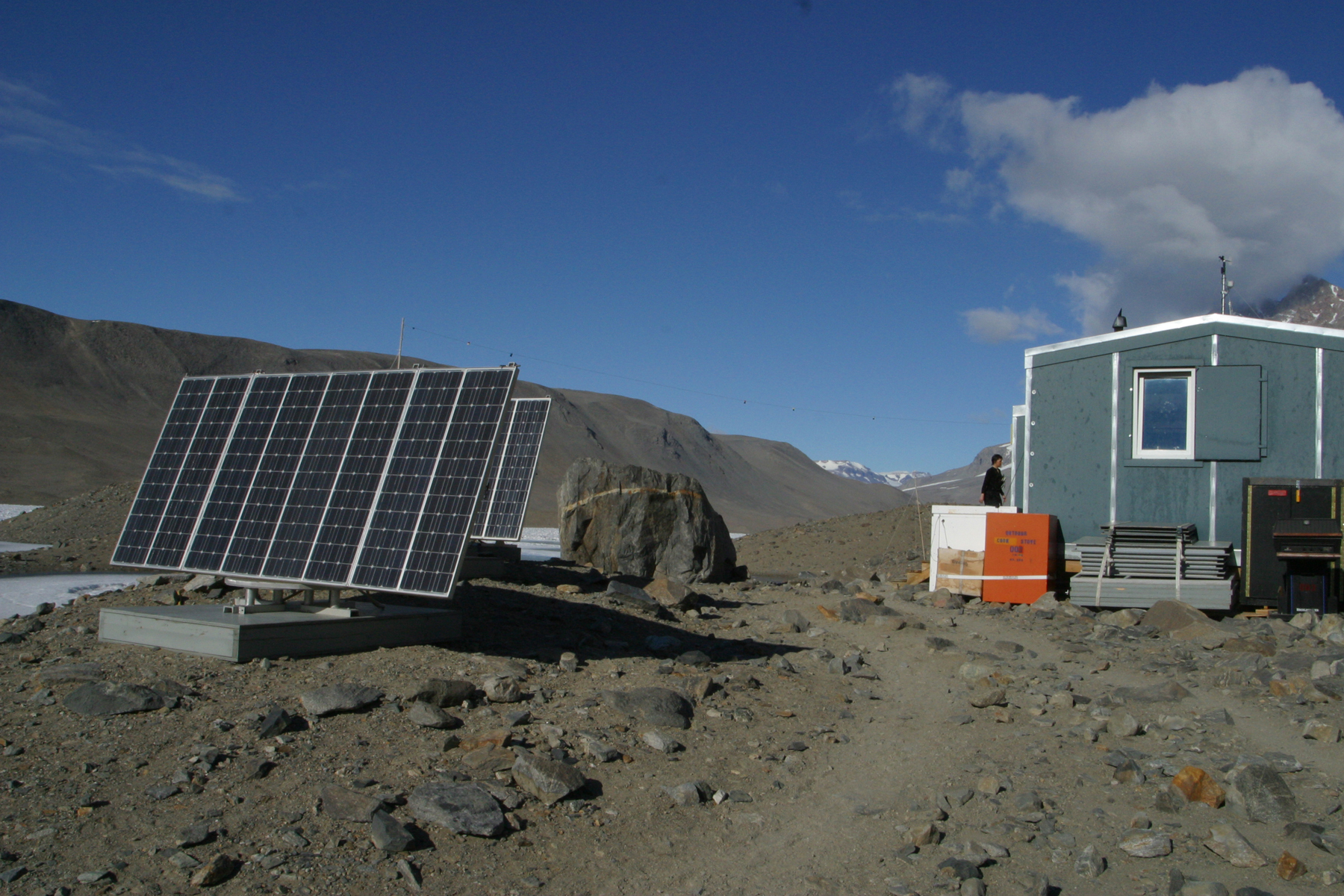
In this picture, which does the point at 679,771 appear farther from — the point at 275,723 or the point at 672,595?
the point at 672,595

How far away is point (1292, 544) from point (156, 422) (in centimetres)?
10503

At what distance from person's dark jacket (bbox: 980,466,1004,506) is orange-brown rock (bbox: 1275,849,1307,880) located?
1307 cm

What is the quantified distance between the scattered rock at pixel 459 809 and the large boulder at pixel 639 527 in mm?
12012

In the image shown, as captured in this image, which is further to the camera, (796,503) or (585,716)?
(796,503)

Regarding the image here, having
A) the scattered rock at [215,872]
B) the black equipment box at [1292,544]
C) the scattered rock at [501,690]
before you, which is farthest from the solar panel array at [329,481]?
the black equipment box at [1292,544]

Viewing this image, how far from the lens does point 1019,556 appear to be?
1518 cm

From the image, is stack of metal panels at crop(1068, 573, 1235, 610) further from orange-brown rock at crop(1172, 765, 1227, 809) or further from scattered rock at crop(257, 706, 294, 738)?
scattered rock at crop(257, 706, 294, 738)

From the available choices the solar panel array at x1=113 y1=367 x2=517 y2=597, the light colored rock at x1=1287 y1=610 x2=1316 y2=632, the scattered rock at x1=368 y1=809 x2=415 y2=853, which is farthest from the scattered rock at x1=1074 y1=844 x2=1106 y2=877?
the light colored rock at x1=1287 y1=610 x2=1316 y2=632

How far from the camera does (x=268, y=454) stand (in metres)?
9.00

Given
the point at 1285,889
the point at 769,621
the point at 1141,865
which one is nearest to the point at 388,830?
the point at 1141,865

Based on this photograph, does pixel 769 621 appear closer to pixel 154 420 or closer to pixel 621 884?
pixel 621 884

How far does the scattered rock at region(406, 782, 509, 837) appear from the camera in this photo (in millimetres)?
5242

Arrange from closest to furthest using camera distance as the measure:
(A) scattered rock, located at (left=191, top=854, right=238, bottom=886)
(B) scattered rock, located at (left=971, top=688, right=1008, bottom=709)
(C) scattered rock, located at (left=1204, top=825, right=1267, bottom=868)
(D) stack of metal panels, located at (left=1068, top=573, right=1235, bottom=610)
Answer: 1. (A) scattered rock, located at (left=191, top=854, right=238, bottom=886)
2. (C) scattered rock, located at (left=1204, top=825, right=1267, bottom=868)
3. (B) scattered rock, located at (left=971, top=688, right=1008, bottom=709)
4. (D) stack of metal panels, located at (left=1068, top=573, right=1235, bottom=610)

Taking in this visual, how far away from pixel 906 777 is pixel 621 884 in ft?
8.85
